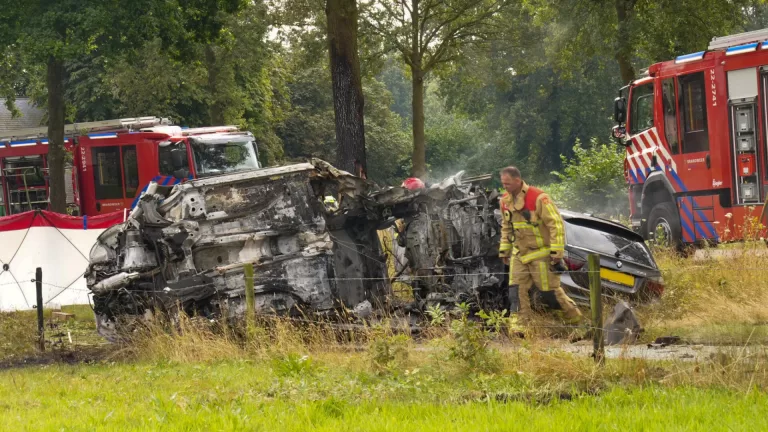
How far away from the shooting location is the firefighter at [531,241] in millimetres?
10172

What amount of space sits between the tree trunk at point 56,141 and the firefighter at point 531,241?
48.6 feet

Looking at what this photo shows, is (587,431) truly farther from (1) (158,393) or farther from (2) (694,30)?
(2) (694,30)

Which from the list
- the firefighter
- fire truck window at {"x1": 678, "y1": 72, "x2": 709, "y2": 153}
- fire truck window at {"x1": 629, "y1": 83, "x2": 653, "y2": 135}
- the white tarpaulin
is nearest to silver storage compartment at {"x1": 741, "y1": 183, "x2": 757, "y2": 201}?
fire truck window at {"x1": 678, "y1": 72, "x2": 709, "y2": 153}

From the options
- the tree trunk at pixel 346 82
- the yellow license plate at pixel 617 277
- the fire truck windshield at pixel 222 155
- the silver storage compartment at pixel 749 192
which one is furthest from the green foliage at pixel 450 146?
the yellow license plate at pixel 617 277

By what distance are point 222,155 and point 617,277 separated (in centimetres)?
1244

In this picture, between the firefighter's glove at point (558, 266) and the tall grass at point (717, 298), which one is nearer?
the tall grass at point (717, 298)

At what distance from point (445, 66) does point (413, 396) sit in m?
28.5

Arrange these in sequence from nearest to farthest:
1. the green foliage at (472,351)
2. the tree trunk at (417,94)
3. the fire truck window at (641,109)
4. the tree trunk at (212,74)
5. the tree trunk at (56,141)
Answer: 1. the green foliage at (472,351)
2. the fire truck window at (641,109)
3. the tree trunk at (56,141)
4. the tree trunk at (417,94)
5. the tree trunk at (212,74)

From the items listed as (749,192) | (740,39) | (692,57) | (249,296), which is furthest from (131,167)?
(249,296)

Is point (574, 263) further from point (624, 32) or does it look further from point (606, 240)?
point (624, 32)

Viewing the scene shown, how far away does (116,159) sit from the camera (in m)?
24.1

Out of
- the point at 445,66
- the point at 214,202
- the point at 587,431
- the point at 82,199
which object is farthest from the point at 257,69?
the point at 587,431

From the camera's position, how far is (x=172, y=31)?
22281 mm

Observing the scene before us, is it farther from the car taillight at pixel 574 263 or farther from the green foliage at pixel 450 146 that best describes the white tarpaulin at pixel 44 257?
the green foliage at pixel 450 146
